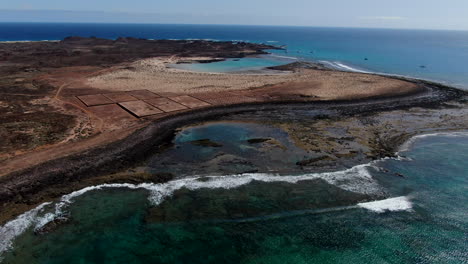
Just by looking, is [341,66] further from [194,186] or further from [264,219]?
[264,219]

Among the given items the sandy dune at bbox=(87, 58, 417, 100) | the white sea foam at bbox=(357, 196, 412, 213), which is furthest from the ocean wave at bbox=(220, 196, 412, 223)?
the sandy dune at bbox=(87, 58, 417, 100)

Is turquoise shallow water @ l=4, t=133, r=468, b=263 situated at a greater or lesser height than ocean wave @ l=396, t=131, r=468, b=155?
lesser

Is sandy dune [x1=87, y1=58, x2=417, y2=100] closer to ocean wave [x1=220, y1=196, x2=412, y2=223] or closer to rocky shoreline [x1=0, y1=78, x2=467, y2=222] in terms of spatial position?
rocky shoreline [x1=0, y1=78, x2=467, y2=222]

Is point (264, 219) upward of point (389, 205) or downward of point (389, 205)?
downward

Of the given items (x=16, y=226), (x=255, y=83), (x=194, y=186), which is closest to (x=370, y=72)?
(x=255, y=83)

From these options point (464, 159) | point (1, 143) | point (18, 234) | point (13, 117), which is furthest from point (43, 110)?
point (464, 159)
